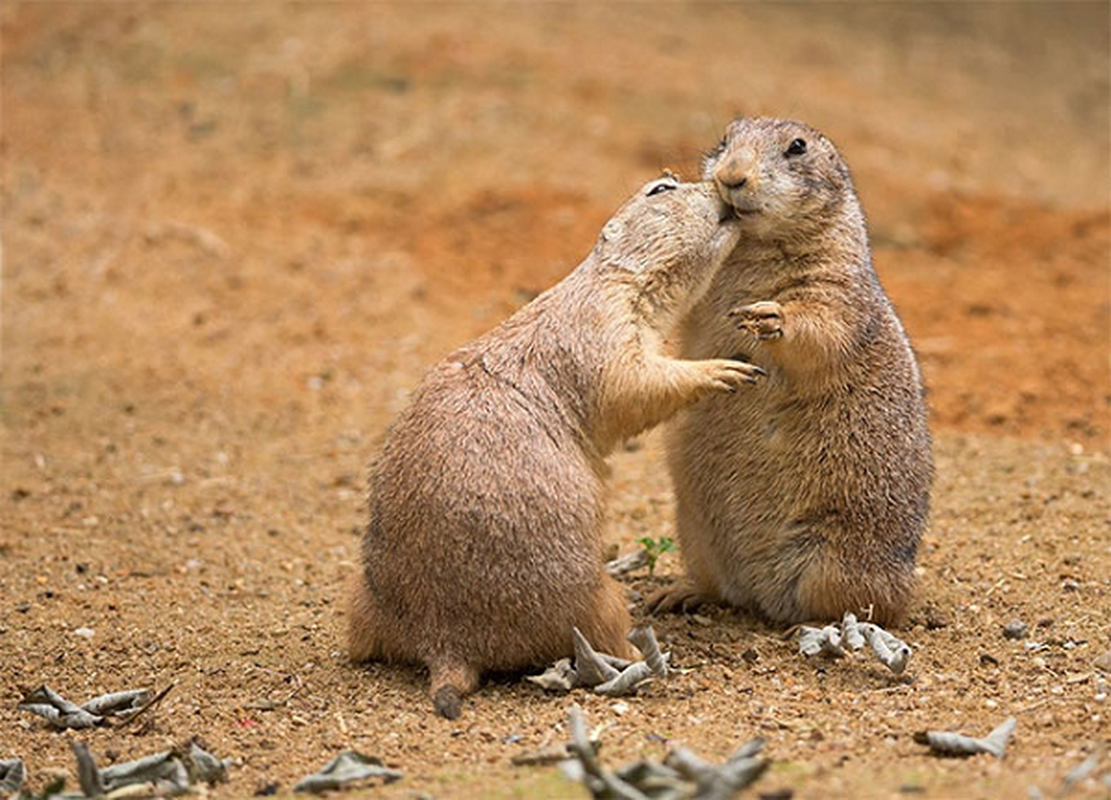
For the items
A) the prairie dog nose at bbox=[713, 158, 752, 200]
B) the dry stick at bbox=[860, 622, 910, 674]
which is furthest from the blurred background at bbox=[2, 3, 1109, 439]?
the dry stick at bbox=[860, 622, 910, 674]

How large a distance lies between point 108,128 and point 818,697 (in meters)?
9.93

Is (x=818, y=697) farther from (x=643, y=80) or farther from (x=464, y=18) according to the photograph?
(x=464, y=18)

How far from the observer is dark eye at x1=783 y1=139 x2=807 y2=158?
21.4 ft

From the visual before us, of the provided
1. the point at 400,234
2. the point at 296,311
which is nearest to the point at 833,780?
the point at 296,311

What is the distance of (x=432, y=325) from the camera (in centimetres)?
1100

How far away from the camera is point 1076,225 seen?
44.2 ft

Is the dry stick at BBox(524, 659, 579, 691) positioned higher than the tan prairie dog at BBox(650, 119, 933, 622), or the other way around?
the tan prairie dog at BBox(650, 119, 933, 622)

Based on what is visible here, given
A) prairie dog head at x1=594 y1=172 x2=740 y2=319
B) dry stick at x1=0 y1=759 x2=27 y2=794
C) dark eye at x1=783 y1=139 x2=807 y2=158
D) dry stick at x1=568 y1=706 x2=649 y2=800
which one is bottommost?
dry stick at x1=0 y1=759 x2=27 y2=794

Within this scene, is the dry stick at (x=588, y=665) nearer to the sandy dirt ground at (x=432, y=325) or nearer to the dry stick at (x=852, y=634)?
the sandy dirt ground at (x=432, y=325)

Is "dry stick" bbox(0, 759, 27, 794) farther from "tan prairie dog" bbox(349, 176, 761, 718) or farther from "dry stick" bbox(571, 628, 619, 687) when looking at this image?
"dry stick" bbox(571, 628, 619, 687)

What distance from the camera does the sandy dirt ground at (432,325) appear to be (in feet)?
17.8

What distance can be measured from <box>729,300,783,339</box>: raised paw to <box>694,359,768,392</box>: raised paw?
0.21 metres

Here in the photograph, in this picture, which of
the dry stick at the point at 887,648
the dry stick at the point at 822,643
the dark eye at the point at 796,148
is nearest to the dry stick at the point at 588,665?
the dry stick at the point at 822,643

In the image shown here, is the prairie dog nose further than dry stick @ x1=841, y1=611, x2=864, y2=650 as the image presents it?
Yes
